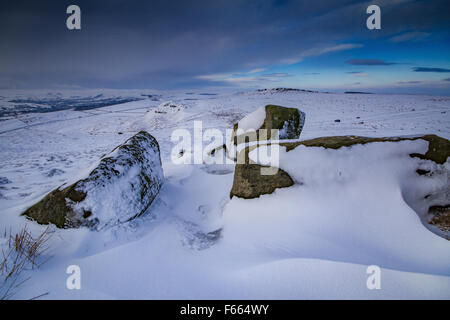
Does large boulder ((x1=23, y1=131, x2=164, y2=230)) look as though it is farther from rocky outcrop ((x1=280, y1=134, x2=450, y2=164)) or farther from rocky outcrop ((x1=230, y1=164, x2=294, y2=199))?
rocky outcrop ((x1=280, y1=134, x2=450, y2=164))

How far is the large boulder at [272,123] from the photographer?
6195mm

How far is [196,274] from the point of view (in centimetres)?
222

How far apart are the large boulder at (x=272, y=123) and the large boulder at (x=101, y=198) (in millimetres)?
3521

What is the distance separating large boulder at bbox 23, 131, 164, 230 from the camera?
9.55ft

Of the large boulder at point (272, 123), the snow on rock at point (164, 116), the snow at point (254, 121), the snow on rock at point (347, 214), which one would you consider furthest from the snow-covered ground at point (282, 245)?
the snow on rock at point (164, 116)

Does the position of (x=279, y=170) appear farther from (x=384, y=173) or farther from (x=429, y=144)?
(x=429, y=144)

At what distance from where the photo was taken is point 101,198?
3.03 meters

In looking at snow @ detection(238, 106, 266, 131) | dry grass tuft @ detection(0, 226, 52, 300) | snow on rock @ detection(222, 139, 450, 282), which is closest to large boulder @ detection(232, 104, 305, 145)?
snow @ detection(238, 106, 266, 131)

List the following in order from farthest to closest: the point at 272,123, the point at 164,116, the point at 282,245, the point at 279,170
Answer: the point at 164,116 < the point at 272,123 < the point at 279,170 < the point at 282,245

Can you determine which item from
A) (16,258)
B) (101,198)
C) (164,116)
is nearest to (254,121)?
(101,198)

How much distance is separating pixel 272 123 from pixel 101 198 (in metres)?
4.95

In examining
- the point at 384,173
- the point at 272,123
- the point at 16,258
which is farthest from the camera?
the point at 272,123
